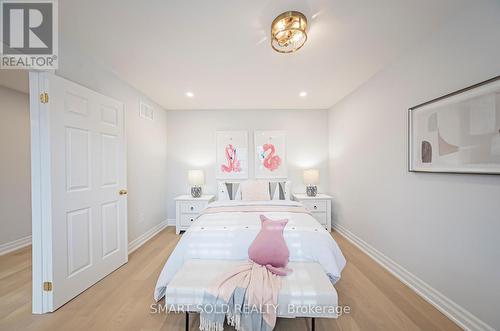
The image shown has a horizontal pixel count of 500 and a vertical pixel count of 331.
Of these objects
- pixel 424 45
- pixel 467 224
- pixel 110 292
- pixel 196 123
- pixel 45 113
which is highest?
pixel 424 45

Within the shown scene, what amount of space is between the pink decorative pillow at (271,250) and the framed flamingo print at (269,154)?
2.24 m

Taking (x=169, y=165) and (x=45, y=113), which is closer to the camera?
(x=45, y=113)

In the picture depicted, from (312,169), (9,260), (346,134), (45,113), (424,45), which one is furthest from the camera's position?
(312,169)

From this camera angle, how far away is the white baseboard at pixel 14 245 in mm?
2695

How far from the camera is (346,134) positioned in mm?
3303

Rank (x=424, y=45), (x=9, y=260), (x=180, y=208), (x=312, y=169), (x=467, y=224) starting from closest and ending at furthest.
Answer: (x=467, y=224)
(x=424, y=45)
(x=9, y=260)
(x=180, y=208)
(x=312, y=169)

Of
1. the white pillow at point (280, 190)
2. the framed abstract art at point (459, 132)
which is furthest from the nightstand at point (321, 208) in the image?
the framed abstract art at point (459, 132)

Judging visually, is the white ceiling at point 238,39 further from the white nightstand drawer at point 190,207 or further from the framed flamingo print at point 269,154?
the white nightstand drawer at point 190,207

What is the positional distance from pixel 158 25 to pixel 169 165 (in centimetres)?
284

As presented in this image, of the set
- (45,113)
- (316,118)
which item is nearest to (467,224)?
(316,118)

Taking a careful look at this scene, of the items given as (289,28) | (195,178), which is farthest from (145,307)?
(289,28)

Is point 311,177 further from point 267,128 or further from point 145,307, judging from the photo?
point 145,307

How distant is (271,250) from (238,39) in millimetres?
1923

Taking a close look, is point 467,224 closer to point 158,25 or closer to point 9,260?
point 158,25
